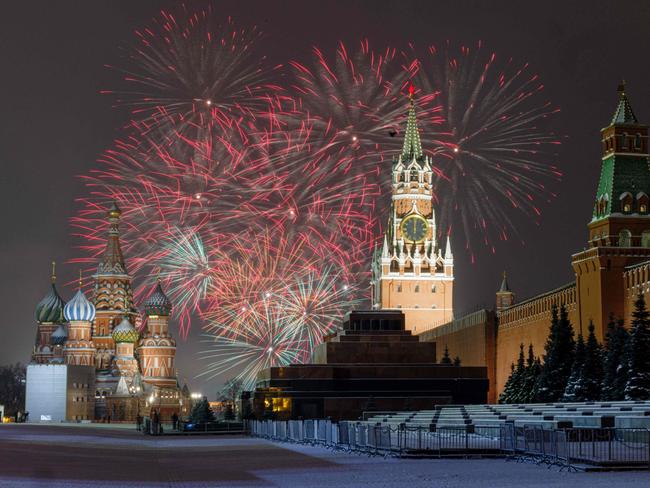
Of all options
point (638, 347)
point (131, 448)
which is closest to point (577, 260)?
point (638, 347)

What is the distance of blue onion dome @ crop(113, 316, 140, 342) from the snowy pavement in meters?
77.1

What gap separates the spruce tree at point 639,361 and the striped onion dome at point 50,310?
7925cm

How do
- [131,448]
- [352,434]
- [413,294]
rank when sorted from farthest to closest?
[413,294] → [131,448] → [352,434]

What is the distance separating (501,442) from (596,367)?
53.2ft

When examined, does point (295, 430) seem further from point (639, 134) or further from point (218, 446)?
point (639, 134)

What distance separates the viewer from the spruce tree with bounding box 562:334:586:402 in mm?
37312

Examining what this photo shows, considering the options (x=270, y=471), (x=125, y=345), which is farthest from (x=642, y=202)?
(x=125, y=345)

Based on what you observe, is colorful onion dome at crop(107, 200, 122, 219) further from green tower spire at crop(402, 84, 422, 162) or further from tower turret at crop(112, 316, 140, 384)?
green tower spire at crop(402, 84, 422, 162)

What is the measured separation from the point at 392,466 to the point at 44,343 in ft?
295

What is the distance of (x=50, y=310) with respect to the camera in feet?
355

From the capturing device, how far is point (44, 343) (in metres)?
107

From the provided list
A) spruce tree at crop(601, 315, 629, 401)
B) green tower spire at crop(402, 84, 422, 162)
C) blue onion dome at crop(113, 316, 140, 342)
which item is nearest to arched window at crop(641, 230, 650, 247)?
spruce tree at crop(601, 315, 629, 401)

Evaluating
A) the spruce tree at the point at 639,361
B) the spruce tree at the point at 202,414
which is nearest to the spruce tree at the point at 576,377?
the spruce tree at the point at 639,361

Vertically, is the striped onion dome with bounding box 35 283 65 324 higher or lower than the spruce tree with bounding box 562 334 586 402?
higher
